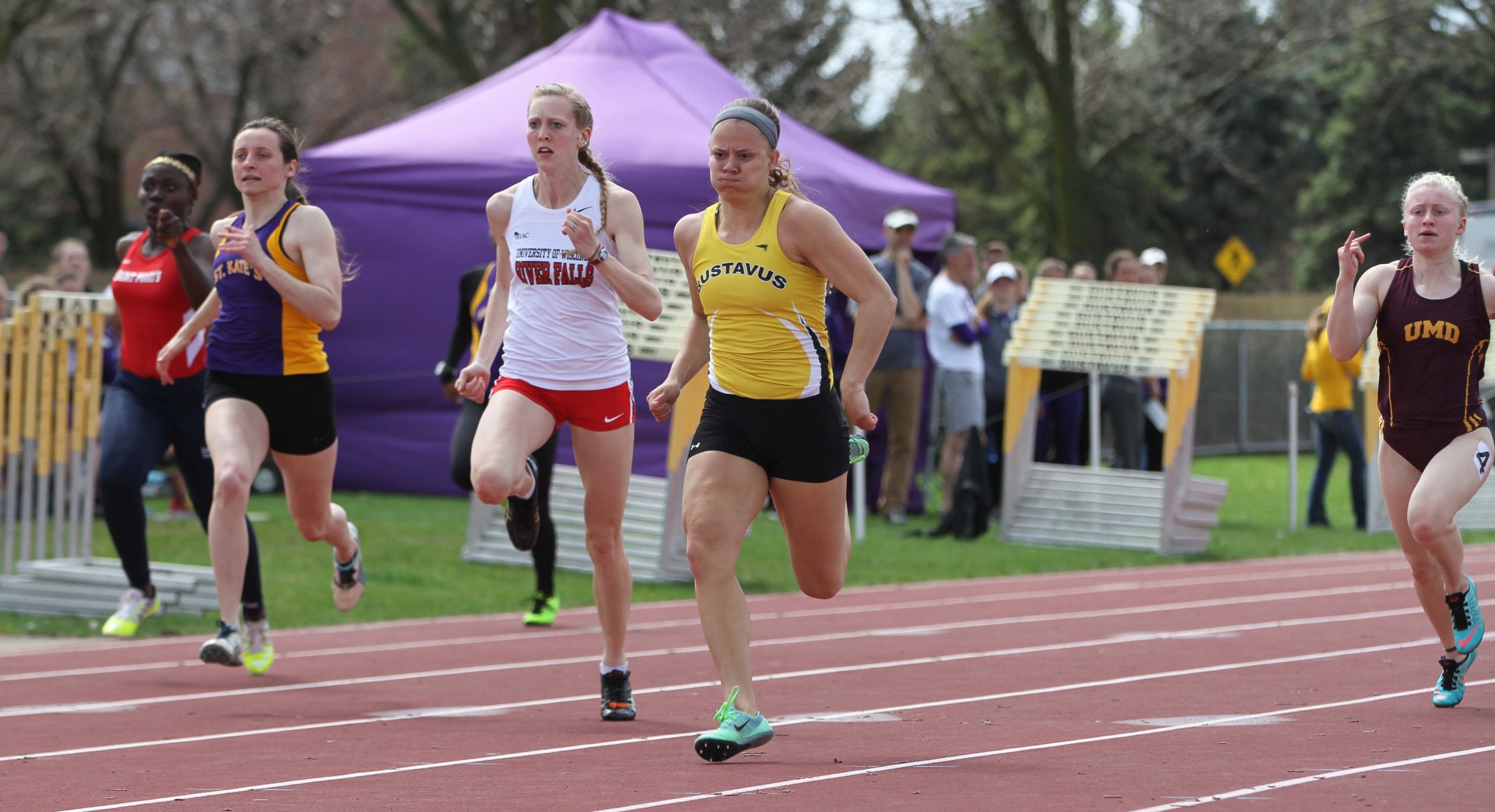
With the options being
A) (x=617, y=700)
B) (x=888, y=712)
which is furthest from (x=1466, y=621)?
(x=617, y=700)

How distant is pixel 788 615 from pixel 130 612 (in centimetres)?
364

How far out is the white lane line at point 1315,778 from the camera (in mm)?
4852

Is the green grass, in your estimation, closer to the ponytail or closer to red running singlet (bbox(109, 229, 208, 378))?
red running singlet (bbox(109, 229, 208, 378))

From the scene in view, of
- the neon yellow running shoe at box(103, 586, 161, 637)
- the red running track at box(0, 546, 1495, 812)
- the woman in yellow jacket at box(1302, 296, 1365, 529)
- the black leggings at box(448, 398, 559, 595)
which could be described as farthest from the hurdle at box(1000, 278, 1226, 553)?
the neon yellow running shoe at box(103, 586, 161, 637)

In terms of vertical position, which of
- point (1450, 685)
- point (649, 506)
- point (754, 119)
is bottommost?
point (1450, 685)

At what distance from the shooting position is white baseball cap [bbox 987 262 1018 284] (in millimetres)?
16109

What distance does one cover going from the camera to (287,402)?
763 centimetres

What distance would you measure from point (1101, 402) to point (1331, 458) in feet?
6.69

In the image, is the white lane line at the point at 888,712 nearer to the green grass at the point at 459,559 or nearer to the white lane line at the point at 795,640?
the white lane line at the point at 795,640

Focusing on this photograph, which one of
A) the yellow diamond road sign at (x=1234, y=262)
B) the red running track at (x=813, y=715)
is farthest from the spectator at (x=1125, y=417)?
the yellow diamond road sign at (x=1234, y=262)

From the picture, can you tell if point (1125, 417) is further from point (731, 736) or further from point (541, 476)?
point (731, 736)

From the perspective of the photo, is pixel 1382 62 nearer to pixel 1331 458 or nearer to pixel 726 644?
pixel 1331 458

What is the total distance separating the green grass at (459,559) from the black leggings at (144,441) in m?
1.32

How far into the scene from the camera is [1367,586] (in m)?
12.0
